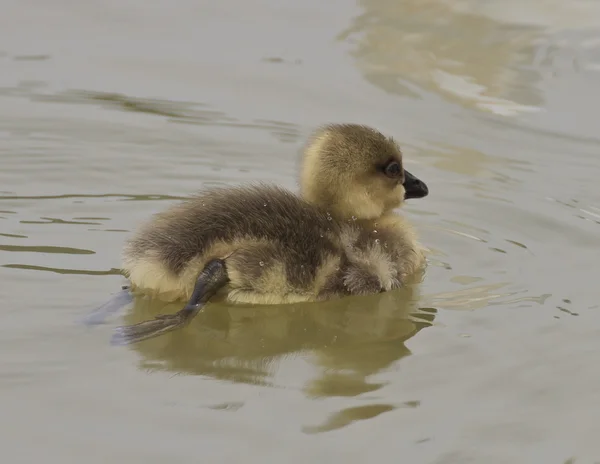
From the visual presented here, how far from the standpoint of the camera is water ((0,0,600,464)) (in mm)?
3271

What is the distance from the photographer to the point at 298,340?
3949mm

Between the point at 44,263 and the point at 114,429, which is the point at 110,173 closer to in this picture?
the point at 44,263

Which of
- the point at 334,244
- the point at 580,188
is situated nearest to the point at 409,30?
the point at 580,188

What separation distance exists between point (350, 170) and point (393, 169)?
0.22 meters

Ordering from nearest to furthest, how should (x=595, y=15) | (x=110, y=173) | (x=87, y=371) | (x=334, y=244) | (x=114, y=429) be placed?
1. (x=114, y=429)
2. (x=87, y=371)
3. (x=334, y=244)
4. (x=110, y=173)
5. (x=595, y=15)

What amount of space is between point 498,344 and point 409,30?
3869mm

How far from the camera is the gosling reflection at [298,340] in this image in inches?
143

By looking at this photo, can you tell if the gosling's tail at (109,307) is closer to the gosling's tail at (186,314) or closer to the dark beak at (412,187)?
the gosling's tail at (186,314)

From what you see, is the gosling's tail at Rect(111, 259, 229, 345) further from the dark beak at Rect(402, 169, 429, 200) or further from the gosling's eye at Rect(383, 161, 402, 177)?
the dark beak at Rect(402, 169, 429, 200)

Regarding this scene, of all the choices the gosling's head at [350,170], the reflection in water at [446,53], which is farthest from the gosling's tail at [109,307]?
the reflection in water at [446,53]

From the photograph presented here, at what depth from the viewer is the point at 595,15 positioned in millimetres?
7414

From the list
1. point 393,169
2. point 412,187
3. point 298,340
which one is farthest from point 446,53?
point 298,340

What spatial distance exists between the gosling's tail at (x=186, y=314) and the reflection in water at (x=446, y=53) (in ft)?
9.30

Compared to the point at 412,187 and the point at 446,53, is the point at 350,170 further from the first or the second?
the point at 446,53
